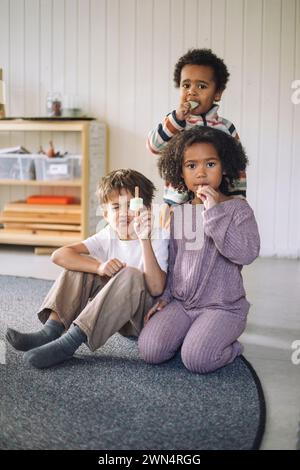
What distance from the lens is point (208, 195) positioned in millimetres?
1742

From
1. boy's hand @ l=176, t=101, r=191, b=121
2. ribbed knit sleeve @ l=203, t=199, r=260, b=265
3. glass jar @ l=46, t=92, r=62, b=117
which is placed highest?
glass jar @ l=46, t=92, r=62, b=117

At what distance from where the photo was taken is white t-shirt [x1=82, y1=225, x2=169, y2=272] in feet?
6.04

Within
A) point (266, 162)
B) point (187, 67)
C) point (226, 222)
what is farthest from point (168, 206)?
point (266, 162)

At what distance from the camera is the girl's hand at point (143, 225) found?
1.74 meters

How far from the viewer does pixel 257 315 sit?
2377mm

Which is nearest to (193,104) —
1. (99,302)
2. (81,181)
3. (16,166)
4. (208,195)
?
(208,195)

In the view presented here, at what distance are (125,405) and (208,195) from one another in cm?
63

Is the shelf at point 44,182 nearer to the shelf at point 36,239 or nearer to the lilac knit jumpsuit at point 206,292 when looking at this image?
the shelf at point 36,239

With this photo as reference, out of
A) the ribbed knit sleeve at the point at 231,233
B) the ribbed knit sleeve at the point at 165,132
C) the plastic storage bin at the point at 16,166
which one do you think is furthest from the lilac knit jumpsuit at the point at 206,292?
the plastic storage bin at the point at 16,166

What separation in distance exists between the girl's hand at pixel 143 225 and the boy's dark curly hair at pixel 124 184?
4.2 inches

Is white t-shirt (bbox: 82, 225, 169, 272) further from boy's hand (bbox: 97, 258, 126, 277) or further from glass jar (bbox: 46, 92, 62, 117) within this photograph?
glass jar (bbox: 46, 92, 62, 117)

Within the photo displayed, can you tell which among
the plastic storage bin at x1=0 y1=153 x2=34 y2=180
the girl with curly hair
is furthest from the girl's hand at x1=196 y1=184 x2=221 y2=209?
the plastic storage bin at x1=0 y1=153 x2=34 y2=180

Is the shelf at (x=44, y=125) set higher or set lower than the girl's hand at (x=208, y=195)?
higher

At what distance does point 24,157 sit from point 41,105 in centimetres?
41
